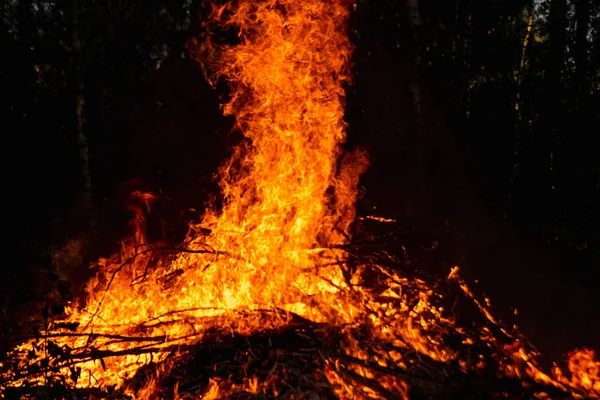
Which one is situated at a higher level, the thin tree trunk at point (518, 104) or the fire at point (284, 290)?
the thin tree trunk at point (518, 104)

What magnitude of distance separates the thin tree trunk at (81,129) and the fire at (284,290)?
5.60 m

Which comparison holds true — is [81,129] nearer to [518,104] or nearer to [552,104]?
[518,104]

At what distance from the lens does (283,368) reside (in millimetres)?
4367

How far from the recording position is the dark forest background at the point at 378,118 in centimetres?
1103

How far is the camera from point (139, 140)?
43.9ft

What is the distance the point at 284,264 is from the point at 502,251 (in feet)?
18.0

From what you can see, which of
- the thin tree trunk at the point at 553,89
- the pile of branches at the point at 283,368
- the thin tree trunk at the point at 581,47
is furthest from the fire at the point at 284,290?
the thin tree trunk at the point at 581,47

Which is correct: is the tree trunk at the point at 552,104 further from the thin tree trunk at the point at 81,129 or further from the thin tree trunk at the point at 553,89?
the thin tree trunk at the point at 81,129

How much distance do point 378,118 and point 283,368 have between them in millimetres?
8786

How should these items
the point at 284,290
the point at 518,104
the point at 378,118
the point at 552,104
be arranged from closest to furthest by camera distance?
the point at 284,290
the point at 552,104
the point at 518,104
the point at 378,118

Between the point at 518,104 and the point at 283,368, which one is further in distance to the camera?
the point at 518,104

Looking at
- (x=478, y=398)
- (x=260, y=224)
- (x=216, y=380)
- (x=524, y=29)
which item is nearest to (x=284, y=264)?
(x=260, y=224)

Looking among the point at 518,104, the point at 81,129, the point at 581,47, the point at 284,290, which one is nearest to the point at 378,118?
the point at 518,104

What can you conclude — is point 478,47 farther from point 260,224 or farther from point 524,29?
point 260,224
